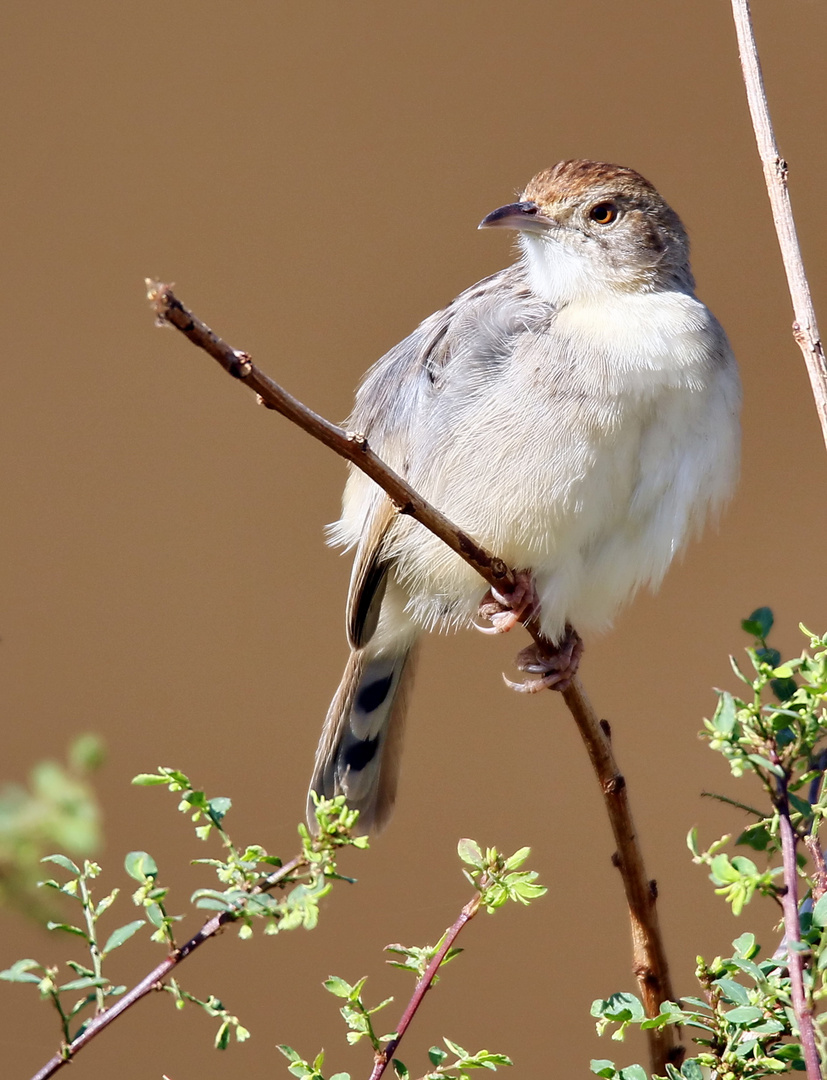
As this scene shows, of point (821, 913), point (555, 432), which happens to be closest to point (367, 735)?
point (555, 432)

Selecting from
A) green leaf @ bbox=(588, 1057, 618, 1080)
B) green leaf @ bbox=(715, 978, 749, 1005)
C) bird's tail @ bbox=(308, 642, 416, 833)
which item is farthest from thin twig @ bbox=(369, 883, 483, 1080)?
bird's tail @ bbox=(308, 642, 416, 833)

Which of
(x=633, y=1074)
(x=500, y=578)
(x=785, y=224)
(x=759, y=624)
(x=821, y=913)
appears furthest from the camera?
→ (x=500, y=578)

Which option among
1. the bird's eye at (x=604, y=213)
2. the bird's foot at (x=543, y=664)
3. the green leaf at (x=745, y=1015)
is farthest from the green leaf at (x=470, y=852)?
the bird's eye at (x=604, y=213)

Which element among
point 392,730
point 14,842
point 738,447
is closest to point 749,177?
point 738,447

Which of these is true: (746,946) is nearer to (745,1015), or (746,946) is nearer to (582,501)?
(745,1015)

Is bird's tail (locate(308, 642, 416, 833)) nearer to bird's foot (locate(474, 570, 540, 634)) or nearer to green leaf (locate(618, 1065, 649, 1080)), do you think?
bird's foot (locate(474, 570, 540, 634))

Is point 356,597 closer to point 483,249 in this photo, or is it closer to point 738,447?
point 738,447
